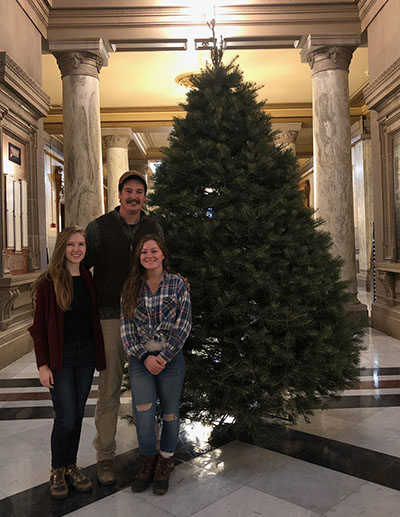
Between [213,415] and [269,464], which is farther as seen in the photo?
[213,415]

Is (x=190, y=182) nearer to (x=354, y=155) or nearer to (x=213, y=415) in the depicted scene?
(x=213, y=415)

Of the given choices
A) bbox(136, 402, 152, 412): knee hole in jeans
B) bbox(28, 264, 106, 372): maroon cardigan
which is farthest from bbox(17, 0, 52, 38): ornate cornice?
bbox(136, 402, 152, 412): knee hole in jeans

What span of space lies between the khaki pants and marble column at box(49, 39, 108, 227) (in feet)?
18.6

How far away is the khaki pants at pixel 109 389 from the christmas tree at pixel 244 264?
0.45 m

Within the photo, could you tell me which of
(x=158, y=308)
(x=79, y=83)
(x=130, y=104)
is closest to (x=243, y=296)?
(x=158, y=308)

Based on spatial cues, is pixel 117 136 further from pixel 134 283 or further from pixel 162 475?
pixel 162 475

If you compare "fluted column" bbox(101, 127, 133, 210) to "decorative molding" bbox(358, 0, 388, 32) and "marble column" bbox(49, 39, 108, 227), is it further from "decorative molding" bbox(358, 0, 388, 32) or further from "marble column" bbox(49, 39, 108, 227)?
"decorative molding" bbox(358, 0, 388, 32)

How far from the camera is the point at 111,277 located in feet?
9.20

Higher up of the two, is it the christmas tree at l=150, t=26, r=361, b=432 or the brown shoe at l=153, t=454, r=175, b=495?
the christmas tree at l=150, t=26, r=361, b=432

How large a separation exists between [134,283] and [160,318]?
0.24m

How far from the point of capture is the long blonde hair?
98.7 inches

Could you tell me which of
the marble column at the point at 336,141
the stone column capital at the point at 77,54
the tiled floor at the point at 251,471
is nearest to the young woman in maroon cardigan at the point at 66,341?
the tiled floor at the point at 251,471

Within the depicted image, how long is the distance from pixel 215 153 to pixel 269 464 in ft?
6.44

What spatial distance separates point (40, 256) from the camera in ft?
25.3
